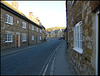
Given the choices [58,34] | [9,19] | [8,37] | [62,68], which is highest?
[58,34]

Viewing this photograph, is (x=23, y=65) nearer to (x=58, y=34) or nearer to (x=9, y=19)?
(x=9, y=19)

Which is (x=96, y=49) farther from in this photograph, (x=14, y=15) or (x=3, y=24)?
(x=14, y=15)

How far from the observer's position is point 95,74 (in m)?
2.44

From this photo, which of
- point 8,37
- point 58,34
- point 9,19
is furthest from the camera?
point 58,34

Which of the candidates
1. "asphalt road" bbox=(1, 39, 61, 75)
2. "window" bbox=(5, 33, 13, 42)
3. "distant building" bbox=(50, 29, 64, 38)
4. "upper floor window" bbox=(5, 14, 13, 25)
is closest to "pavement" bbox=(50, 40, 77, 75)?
"asphalt road" bbox=(1, 39, 61, 75)

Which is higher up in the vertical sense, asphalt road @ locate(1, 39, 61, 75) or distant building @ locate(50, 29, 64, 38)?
distant building @ locate(50, 29, 64, 38)

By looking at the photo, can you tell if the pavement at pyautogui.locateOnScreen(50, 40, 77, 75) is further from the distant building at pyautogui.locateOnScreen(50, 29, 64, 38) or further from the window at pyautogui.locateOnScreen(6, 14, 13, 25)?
the distant building at pyautogui.locateOnScreen(50, 29, 64, 38)

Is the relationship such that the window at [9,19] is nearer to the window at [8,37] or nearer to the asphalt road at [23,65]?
the window at [8,37]

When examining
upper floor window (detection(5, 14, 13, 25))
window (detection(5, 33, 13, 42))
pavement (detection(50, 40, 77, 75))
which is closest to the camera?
pavement (detection(50, 40, 77, 75))

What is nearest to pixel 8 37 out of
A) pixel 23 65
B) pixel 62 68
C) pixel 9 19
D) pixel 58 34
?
pixel 9 19

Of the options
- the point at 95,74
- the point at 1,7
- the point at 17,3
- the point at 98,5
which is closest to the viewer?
the point at 98,5

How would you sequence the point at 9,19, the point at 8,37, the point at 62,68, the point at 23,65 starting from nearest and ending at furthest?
the point at 62,68 < the point at 23,65 < the point at 8,37 < the point at 9,19

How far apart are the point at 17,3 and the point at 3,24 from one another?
9737mm

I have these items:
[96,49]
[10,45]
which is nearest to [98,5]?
[96,49]
